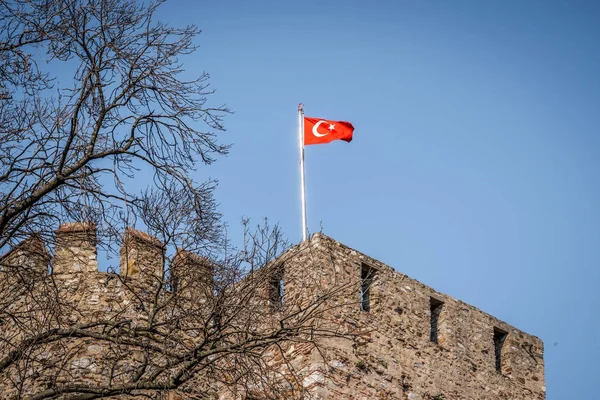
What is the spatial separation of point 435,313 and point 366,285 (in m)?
1.68

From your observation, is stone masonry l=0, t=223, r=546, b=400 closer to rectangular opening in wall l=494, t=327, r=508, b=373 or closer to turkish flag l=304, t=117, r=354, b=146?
rectangular opening in wall l=494, t=327, r=508, b=373

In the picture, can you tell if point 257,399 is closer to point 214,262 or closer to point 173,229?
point 214,262

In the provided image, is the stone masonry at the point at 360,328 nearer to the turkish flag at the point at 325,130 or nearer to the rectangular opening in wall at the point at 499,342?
the rectangular opening in wall at the point at 499,342

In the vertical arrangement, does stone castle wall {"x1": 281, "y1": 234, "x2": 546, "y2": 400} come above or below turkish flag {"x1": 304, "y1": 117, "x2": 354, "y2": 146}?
below

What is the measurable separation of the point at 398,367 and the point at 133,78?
7275 millimetres

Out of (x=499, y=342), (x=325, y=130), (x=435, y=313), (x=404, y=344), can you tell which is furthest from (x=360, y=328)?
(x=325, y=130)

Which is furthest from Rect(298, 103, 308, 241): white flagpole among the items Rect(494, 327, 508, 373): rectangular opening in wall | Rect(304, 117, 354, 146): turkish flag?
Rect(494, 327, 508, 373): rectangular opening in wall

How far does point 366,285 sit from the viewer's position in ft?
47.5

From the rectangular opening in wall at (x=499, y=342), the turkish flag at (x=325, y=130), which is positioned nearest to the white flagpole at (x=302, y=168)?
the turkish flag at (x=325, y=130)

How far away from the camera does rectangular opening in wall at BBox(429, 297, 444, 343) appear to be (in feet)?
49.9

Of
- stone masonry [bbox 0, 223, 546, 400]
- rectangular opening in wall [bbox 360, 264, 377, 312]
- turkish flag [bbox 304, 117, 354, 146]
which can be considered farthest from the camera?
turkish flag [bbox 304, 117, 354, 146]

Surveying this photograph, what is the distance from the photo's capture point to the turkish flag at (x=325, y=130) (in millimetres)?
16500

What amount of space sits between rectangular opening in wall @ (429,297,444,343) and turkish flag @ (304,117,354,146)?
3.35 metres

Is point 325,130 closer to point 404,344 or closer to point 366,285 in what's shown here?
point 366,285
